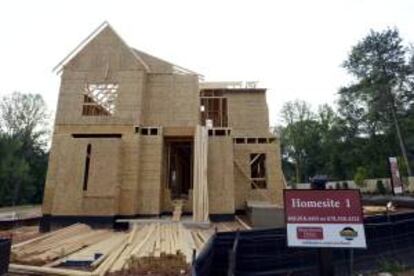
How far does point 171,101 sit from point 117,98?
2.56 metres

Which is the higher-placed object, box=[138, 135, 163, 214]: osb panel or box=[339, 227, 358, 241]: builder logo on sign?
box=[138, 135, 163, 214]: osb panel

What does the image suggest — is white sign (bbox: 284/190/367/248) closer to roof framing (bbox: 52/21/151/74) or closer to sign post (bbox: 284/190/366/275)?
sign post (bbox: 284/190/366/275)

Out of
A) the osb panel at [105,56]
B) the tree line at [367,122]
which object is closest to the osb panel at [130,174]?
the osb panel at [105,56]

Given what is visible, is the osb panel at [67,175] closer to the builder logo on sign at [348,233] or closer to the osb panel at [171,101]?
the osb panel at [171,101]

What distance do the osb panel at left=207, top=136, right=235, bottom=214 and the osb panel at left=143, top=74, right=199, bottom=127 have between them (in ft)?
5.40

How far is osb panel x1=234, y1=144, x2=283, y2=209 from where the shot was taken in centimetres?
1694

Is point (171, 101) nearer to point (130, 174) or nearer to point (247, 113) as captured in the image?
point (130, 174)

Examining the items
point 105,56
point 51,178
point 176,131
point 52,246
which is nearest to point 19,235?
point 51,178

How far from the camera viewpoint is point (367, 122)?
35.8 metres

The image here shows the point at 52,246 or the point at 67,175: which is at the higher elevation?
the point at 67,175

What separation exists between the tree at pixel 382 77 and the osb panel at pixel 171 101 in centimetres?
2180

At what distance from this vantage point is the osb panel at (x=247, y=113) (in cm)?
1909

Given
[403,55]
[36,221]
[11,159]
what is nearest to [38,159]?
[11,159]

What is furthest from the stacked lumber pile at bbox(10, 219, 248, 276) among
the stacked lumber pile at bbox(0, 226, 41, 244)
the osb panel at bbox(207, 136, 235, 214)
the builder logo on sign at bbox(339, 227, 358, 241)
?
the osb panel at bbox(207, 136, 235, 214)
